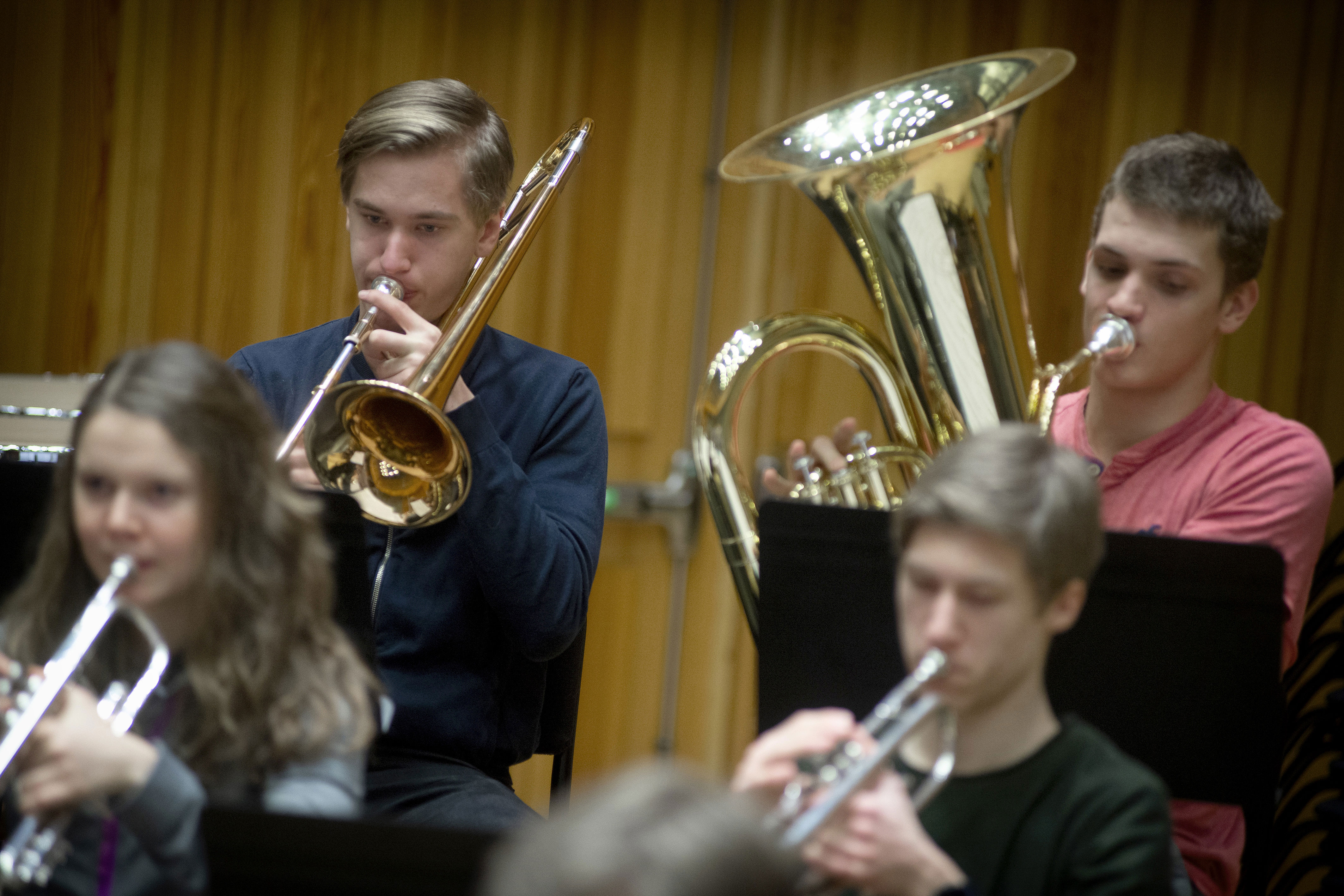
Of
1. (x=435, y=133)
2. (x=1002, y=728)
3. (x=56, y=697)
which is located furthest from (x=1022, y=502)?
(x=435, y=133)

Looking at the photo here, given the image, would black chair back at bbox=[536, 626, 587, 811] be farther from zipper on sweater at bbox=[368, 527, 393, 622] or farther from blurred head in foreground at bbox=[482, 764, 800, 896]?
blurred head in foreground at bbox=[482, 764, 800, 896]

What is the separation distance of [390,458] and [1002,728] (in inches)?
28.9

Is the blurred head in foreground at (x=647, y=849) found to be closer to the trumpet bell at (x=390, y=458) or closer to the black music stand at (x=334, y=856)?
the black music stand at (x=334, y=856)

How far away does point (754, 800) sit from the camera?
0.88m

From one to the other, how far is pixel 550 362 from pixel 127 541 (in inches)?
31.2

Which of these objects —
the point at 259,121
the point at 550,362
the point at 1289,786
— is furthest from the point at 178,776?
the point at 259,121

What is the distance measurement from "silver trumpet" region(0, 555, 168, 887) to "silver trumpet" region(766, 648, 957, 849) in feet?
1.50

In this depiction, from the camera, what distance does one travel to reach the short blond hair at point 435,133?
1.52 m

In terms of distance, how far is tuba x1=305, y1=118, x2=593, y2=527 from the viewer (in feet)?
4.50

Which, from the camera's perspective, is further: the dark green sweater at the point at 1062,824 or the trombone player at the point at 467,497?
the trombone player at the point at 467,497

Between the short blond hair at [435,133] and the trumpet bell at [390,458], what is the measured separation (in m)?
0.31

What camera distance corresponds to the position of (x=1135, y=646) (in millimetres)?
1188

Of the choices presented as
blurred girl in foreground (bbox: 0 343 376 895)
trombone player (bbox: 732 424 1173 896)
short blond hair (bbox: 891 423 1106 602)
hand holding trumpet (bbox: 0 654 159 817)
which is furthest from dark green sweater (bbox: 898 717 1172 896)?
hand holding trumpet (bbox: 0 654 159 817)

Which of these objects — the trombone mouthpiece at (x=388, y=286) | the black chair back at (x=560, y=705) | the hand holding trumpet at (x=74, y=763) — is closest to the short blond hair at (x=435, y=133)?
the trombone mouthpiece at (x=388, y=286)
